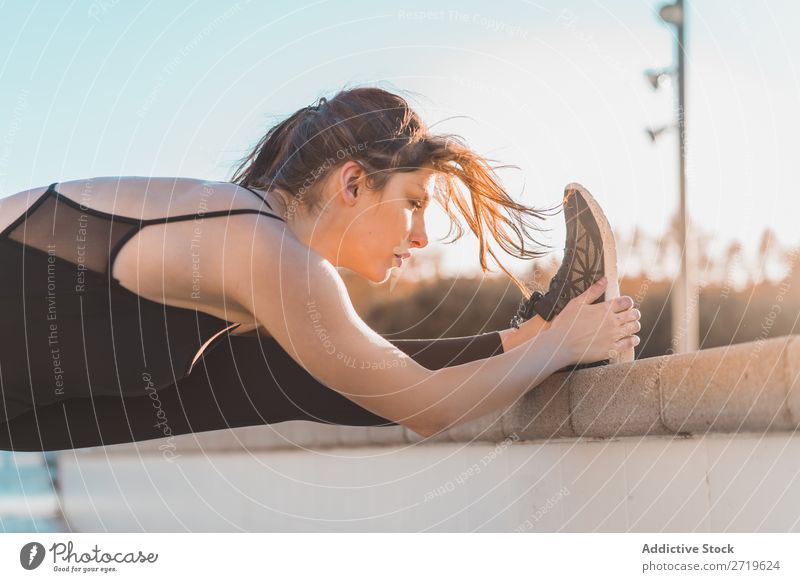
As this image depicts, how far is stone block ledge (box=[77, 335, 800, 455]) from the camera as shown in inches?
40.1

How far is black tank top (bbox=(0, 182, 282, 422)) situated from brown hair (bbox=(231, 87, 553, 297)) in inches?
10.1

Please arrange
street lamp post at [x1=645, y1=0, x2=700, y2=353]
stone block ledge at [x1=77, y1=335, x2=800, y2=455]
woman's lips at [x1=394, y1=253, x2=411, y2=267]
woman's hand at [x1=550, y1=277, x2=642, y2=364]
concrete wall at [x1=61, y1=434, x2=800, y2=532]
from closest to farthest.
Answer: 1. stone block ledge at [x1=77, y1=335, x2=800, y2=455]
2. concrete wall at [x1=61, y1=434, x2=800, y2=532]
3. woman's hand at [x1=550, y1=277, x2=642, y2=364]
4. woman's lips at [x1=394, y1=253, x2=411, y2=267]
5. street lamp post at [x1=645, y1=0, x2=700, y2=353]

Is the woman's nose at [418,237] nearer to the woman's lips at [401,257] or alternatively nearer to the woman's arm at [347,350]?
the woman's lips at [401,257]

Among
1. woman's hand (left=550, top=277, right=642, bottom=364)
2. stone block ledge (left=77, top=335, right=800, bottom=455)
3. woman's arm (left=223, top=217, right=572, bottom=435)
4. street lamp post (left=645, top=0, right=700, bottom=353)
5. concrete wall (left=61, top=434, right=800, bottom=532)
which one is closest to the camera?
stone block ledge (left=77, top=335, right=800, bottom=455)

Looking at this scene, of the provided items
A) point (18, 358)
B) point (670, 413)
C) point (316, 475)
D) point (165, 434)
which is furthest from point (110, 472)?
point (670, 413)

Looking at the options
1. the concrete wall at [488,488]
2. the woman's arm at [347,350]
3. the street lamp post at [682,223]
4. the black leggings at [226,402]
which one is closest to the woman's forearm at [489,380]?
the woman's arm at [347,350]

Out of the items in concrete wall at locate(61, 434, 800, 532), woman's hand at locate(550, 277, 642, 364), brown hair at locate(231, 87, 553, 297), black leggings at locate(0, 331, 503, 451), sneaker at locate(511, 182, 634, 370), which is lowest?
concrete wall at locate(61, 434, 800, 532)

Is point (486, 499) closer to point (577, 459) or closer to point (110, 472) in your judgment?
point (577, 459)

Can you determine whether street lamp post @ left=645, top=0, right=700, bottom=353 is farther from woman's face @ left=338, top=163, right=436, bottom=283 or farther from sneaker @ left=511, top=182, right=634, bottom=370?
woman's face @ left=338, top=163, right=436, bottom=283

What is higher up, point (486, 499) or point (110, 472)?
point (486, 499)

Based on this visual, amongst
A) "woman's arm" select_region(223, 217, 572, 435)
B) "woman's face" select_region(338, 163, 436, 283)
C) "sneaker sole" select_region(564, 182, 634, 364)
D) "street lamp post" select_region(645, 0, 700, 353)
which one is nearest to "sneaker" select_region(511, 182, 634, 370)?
"sneaker sole" select_region(564, 182, 634, 364)

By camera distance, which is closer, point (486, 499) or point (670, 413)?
point (670, 413)

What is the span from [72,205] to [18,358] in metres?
0.25

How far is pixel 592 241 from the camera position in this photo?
1546 mm
